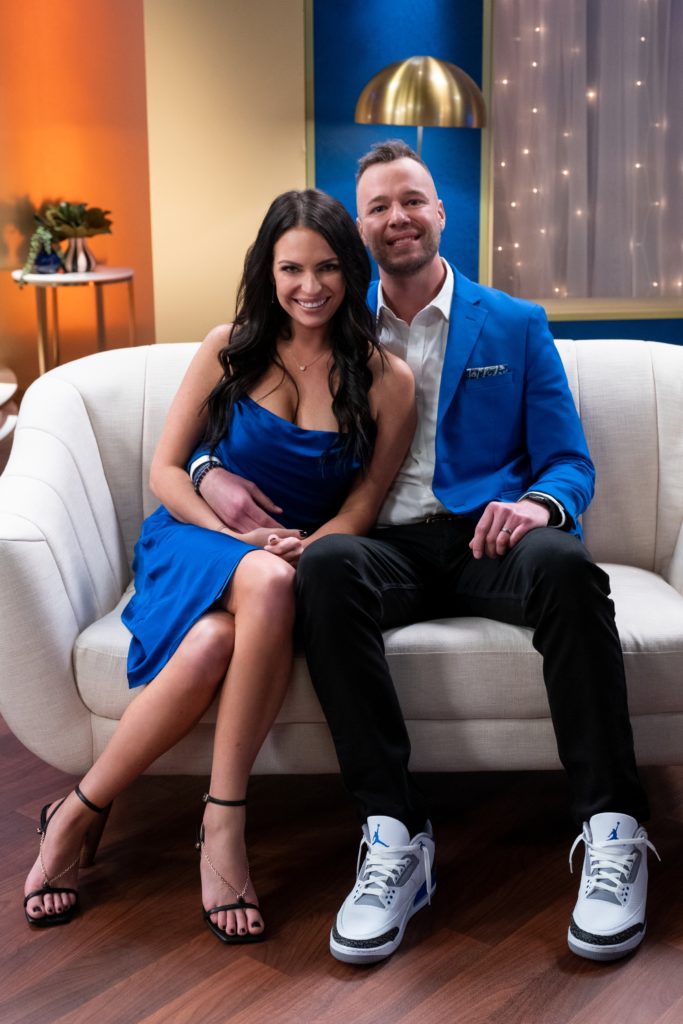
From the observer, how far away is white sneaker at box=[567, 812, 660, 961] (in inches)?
70.8

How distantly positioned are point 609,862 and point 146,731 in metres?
0.74

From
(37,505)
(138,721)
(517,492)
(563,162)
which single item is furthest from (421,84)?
(138,721)

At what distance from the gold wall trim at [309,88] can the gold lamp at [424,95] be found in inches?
24.0

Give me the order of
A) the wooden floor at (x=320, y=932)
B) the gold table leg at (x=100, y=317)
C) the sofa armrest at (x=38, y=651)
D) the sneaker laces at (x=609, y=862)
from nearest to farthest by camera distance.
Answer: the wooden floor at (x=320, y=932)
the sneaker laces at (x=609, y=862)
the sofa armrest at (x=38, y=651)
the gold table leg at (x=100, y=317)

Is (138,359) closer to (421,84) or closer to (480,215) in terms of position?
(421,84)

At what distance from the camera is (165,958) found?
6.01 ft

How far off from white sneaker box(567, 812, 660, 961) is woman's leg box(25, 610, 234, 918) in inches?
24.5

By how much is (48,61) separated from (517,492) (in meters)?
4.21

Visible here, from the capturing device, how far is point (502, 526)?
2066 millimetres

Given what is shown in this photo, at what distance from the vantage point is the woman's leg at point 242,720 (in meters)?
1.88

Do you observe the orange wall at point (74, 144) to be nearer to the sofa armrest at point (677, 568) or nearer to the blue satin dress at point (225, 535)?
the blue satin dress at point (225, 535)

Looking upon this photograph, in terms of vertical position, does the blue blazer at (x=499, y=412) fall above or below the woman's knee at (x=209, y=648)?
above

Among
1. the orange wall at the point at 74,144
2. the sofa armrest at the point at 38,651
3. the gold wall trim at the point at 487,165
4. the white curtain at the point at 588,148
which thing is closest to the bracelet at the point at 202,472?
the sofa armrest at the point at 38,651

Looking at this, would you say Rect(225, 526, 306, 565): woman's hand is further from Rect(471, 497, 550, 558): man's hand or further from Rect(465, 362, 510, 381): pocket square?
Rect(465, 362, 510, 381): pocket square
